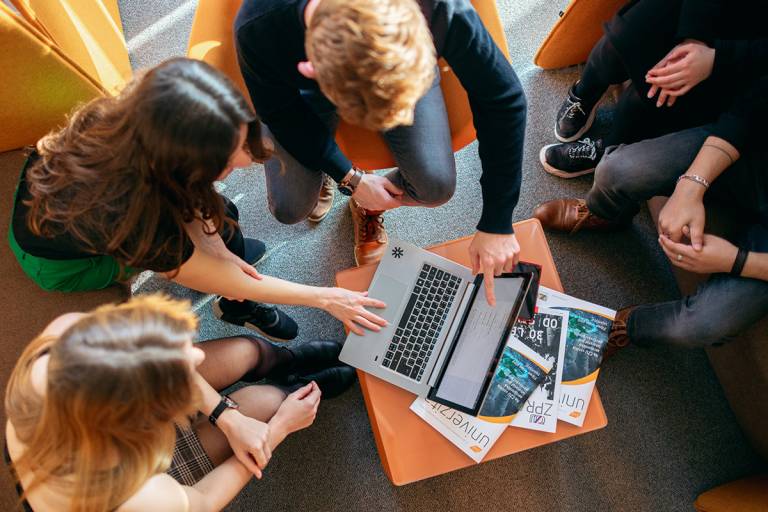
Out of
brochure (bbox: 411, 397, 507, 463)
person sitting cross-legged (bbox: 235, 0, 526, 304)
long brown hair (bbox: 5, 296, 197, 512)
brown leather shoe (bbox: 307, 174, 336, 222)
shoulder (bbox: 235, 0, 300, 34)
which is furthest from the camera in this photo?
brown leather shoe (bbox: 307, 174, 336, 222)

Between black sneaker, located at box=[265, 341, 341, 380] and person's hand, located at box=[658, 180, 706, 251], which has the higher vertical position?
person's hand, located at box=[658, 180, 706, 251]

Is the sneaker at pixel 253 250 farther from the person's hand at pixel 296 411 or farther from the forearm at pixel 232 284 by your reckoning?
the person's hand at pixel 296 411

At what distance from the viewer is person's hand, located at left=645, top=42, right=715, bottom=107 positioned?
1410mm

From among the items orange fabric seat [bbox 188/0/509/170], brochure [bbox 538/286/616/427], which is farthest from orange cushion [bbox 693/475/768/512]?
orange fabric seat [bbox 188/0/509/170]

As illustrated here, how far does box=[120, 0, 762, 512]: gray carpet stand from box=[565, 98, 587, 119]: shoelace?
13 centimetres

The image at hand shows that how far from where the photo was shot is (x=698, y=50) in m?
1.41

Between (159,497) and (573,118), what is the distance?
1754mm

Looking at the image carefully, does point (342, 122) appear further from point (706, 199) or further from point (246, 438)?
point (706, 199)

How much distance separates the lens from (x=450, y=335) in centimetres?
139

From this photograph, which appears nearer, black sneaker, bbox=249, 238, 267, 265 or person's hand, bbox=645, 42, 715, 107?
person's hand, bbox=645, 42, 715, 107

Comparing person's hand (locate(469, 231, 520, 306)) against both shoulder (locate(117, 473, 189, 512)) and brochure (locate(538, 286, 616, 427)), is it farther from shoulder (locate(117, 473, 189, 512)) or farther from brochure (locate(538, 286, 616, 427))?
shoulder (locate(117, 473, 189, 512))

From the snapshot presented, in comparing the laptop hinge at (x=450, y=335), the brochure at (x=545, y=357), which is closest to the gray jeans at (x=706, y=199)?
the brochure at (x=545, y=357)

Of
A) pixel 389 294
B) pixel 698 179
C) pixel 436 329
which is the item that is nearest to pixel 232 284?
pixel 389 294

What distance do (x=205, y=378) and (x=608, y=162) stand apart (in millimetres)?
1297
